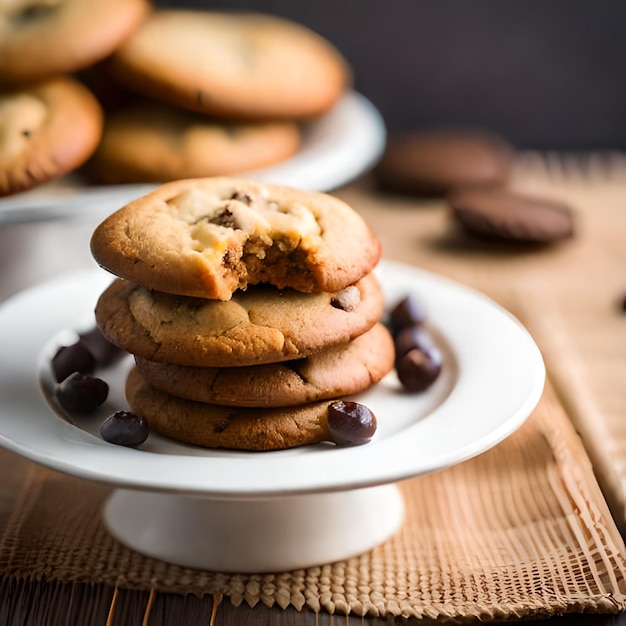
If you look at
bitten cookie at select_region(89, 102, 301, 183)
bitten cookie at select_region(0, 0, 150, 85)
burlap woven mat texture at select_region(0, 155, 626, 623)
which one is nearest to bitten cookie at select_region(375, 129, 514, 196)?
bitten cookie at select_region(89, 102, 301, 183)

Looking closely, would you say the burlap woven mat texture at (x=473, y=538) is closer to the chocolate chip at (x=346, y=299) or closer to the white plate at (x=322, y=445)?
the white plate at (x=322, y=445)

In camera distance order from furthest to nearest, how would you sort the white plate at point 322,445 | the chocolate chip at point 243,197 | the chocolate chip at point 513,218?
the chocolate chip at point 513,218, the chocolate chip at point 243,197, the white plate at point 322,445

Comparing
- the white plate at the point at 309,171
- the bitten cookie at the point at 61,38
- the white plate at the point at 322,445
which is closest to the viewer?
the white plate at the point at 322,445

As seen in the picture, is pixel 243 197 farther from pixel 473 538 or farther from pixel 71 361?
pixel 473 538

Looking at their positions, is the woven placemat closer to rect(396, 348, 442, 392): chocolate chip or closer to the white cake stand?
the white cake stand

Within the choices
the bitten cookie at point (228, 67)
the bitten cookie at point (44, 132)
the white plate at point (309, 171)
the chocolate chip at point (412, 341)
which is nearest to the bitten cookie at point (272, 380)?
the chocolate chip at point (412, 341)

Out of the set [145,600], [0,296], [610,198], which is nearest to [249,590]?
[145,600]

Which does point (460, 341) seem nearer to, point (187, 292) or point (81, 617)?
point (187, 292)
